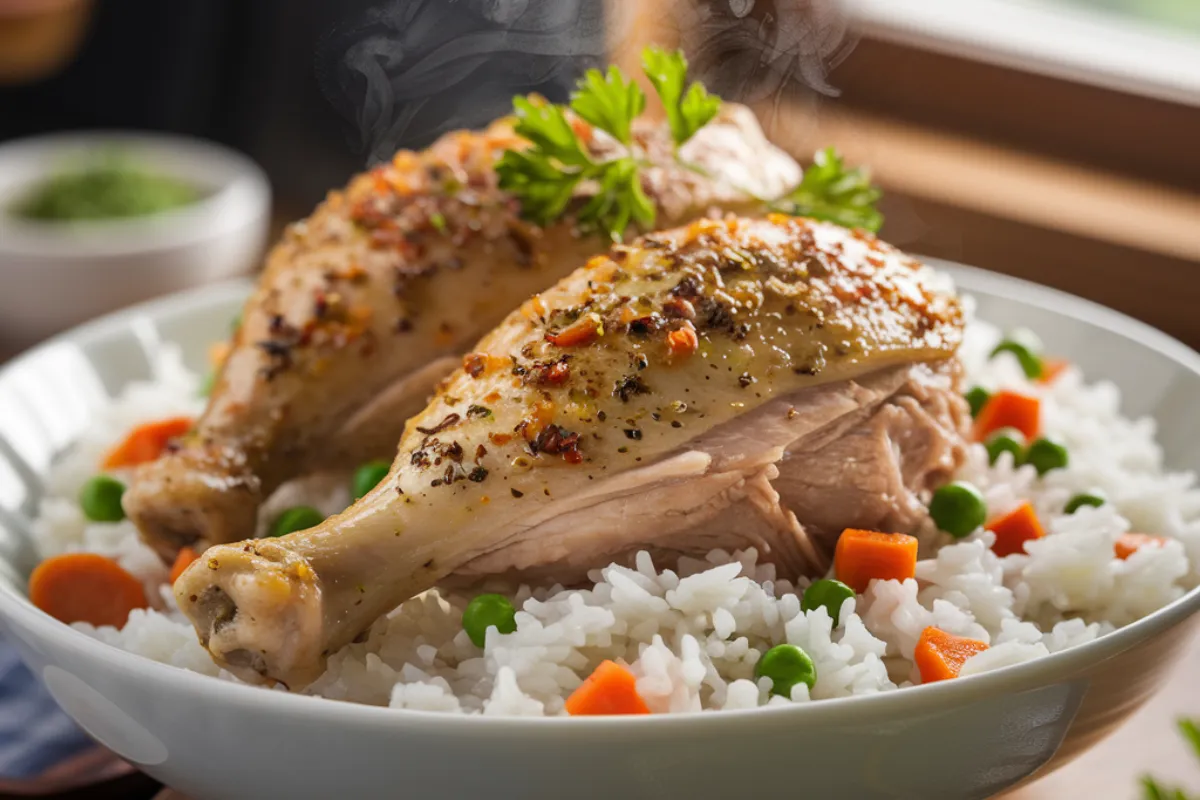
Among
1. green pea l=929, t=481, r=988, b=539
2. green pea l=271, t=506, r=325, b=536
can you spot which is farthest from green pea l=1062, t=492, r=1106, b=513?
green pea l=271, t=506, r=325, b=536

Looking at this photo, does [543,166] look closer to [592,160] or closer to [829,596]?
[592,160]

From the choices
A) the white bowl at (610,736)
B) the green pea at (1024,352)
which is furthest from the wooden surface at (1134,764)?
the green pea at (1024,352)

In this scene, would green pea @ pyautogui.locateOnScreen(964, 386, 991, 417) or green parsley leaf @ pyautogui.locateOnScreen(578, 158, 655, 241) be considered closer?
green parsley leaf @ pyautogui.locateOnScreen(578, 158, 655, 241)

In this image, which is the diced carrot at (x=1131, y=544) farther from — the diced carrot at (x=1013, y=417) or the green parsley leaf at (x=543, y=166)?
the green parsley leaf at (x=543, y=166)

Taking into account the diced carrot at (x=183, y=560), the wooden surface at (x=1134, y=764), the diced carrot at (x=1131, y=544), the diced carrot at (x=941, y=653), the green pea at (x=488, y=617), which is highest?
the diced carrot at (x=1131, y=544)

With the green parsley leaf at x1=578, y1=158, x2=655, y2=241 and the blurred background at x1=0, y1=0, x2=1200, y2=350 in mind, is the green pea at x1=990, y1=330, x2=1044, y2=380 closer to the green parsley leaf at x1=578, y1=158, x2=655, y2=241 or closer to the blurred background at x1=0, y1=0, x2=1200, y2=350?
the blurred background at x1=0, y1=0, x2=1200, y2=350

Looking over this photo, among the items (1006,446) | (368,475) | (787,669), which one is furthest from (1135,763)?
(368,475)

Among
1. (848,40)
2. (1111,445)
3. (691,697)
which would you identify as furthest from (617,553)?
(848,40)
